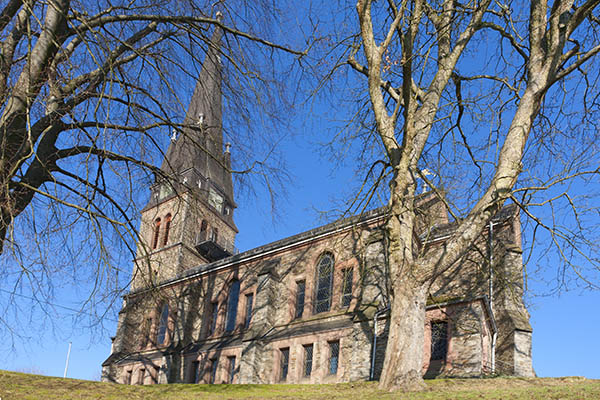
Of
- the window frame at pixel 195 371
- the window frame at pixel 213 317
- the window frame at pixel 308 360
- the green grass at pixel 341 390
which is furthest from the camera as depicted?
the window frame at pixel 213 317

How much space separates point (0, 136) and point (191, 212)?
13.0 ft

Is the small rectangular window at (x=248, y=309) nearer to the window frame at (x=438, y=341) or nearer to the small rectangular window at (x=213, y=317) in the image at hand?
the small rectangular window at (x=213, y=317)

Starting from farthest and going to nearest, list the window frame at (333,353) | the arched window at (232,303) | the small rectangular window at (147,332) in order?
the small rectangular window at (147,332), the arched window at (232,303), the window frame at (333,353)

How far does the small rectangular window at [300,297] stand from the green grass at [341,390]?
1485 centimetres

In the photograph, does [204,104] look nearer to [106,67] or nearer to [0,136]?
[106,67]

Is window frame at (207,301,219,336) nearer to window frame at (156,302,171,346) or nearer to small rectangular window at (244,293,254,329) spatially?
small rectangular window at (244,293,254,329)

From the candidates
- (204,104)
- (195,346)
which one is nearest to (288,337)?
(195,346)

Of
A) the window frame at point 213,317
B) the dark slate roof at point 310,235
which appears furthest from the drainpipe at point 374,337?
the window frame at point 213,317

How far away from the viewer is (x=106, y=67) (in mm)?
7727

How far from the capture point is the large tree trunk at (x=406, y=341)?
8.88m

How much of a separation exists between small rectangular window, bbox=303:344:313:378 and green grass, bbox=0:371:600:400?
12.6m

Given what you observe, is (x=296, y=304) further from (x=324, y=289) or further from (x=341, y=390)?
(x=341, y=390)

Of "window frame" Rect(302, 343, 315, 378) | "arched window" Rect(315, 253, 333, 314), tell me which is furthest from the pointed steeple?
"arched window" Rect(315, 253, 333, 314)

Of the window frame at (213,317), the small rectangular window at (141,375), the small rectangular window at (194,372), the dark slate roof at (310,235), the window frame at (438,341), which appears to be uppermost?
the dark slate roof at (310,235)
